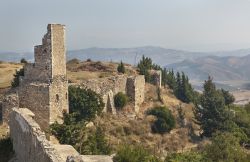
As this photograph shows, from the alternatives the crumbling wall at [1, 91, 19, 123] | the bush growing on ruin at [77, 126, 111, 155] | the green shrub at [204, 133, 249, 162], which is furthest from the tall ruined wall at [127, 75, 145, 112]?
the crumbling wall at [1, 91, 19, 123]

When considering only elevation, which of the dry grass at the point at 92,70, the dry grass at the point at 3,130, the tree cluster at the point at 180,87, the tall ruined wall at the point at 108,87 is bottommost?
the tree cluster at the point at 180,87

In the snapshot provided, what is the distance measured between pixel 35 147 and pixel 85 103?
18.2m

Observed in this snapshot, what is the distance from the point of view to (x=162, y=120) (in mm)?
41844

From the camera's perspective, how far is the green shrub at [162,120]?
4162cm

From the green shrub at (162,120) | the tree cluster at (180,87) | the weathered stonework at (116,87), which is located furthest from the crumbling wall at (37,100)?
the tree cluster at (180,87)

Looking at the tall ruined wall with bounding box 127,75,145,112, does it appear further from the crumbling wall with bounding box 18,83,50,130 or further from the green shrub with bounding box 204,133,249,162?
the crumbling wall with bounding box 18,83,50,130

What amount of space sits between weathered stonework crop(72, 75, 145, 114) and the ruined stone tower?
8.85 metres

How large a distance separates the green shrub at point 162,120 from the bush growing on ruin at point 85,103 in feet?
20.7

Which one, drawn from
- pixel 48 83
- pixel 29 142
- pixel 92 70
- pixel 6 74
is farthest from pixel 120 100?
pixel 29 142

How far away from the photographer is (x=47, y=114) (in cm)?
2714

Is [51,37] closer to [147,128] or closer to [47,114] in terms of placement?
[47,114]

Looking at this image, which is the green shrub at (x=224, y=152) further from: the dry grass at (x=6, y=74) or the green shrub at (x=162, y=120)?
the dry grass at (x=6, y=74)

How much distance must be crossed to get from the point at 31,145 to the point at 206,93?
35.8 meters

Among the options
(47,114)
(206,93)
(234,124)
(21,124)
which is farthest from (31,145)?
(206,93)
